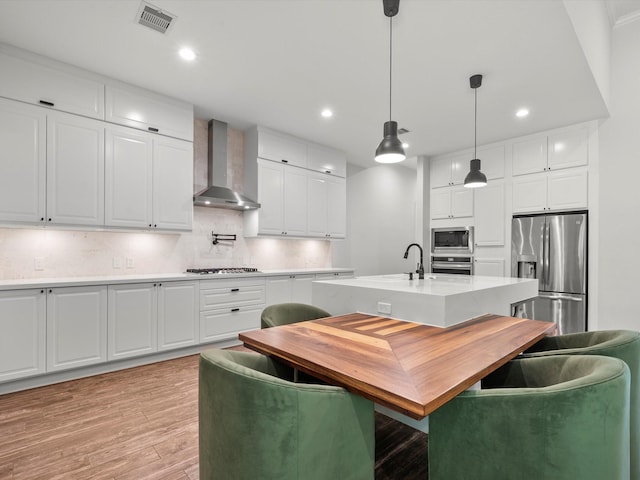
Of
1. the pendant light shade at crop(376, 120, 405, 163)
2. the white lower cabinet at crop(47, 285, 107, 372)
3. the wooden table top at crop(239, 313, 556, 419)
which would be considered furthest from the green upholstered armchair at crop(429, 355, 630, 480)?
the white lower cabinet at crop(47, 285, 107, 372)

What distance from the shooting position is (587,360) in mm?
1202

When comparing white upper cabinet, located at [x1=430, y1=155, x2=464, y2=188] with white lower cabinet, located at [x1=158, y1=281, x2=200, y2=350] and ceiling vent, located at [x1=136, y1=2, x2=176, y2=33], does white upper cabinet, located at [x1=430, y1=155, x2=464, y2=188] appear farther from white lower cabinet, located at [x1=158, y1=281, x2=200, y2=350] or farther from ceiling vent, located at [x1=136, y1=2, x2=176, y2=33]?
ceiling vent, located at [x1=136, y1=2, x2=176, y2=33]

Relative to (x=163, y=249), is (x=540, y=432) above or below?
below

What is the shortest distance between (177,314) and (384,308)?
242cm

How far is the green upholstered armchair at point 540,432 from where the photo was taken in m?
0.96

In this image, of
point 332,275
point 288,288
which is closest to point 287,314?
point 288,288

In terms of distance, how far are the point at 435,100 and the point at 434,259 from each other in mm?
2962

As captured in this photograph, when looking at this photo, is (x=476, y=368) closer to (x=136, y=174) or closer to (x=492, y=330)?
(x=492, y=330)

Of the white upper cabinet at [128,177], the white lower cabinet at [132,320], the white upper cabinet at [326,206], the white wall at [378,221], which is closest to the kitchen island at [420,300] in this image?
the white lower cabinet at [132,320]

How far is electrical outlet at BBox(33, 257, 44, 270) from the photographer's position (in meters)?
3.11

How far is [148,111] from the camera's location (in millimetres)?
3477

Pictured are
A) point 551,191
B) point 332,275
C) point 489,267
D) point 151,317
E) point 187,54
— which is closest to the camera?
point 187,54

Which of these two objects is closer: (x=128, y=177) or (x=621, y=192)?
(x=128, y=177)

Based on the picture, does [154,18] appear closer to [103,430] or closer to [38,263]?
[38,263]
